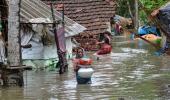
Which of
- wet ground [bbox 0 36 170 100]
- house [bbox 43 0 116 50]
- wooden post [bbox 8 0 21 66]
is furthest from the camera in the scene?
house [bbox 43 0 116 50]

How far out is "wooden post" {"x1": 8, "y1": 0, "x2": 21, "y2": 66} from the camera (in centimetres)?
1580

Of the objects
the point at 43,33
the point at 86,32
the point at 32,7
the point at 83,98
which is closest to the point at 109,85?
the point at 83,98

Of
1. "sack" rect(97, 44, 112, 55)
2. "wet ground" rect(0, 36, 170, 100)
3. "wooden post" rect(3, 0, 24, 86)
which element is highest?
"wooden post" rect(3, 0, 24, 86)

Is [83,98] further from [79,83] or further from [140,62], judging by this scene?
[140,62]

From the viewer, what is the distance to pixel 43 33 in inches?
786

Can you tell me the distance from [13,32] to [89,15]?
15.0 m

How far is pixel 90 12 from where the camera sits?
1210 inches

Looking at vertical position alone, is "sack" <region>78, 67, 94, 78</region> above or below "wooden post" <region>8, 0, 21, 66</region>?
below

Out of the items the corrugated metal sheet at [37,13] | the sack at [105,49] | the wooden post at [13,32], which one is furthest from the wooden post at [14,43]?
the sack at [105,49]

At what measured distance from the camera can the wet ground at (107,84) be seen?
47.9 feet

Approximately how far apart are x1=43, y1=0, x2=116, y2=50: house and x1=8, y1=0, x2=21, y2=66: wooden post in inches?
506

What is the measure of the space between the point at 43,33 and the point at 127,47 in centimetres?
1328

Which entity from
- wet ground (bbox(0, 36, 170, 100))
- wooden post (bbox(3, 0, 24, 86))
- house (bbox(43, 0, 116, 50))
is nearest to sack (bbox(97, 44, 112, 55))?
wet ground (bbox(0, 36, 170, 100))

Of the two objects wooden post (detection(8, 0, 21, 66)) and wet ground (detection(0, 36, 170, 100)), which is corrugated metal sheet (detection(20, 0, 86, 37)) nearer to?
wet ground (detection(0, 36, 170, 100))
